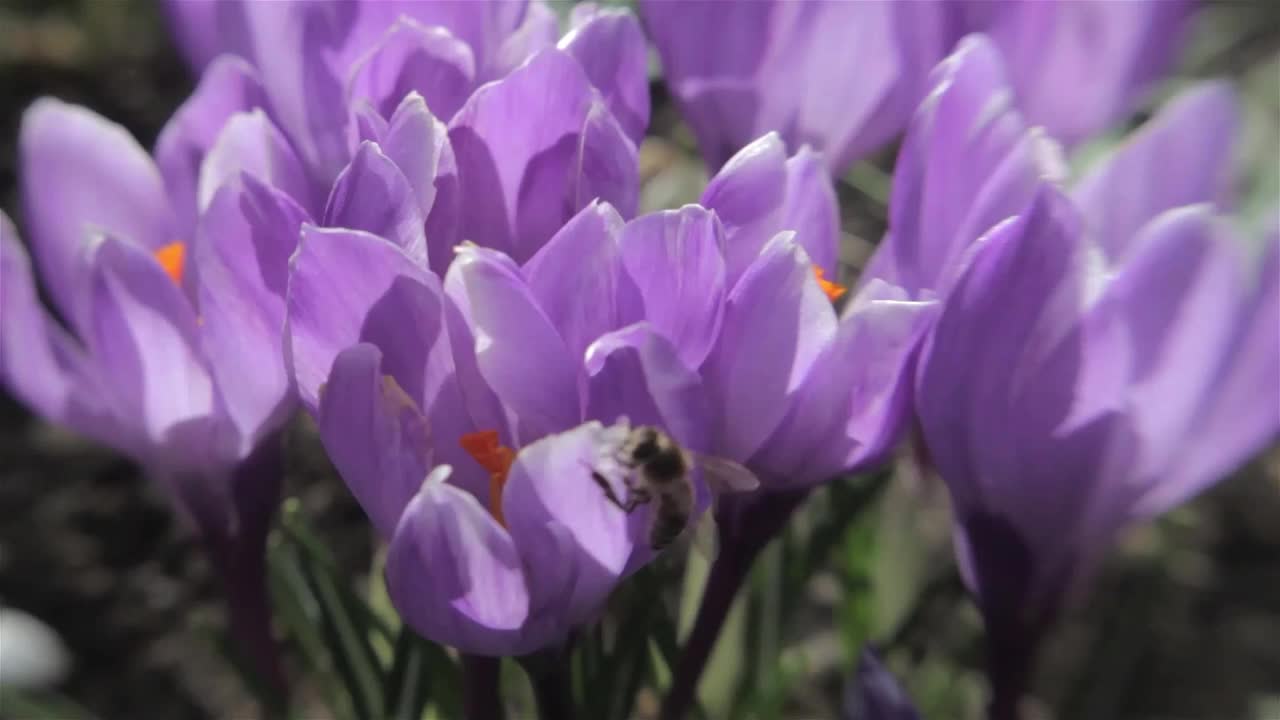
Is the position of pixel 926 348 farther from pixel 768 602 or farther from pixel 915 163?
pixel 768 602

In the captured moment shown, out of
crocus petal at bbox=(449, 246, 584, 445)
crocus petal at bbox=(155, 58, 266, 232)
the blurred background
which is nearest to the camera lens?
crocus petal at bbox=(449, 246, 584, 445)

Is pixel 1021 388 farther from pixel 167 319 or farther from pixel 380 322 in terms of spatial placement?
pixel 167 319

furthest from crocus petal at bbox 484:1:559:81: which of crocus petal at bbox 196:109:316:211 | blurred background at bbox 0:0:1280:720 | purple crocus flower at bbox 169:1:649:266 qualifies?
blurred background at bbox 0:0:1280:720

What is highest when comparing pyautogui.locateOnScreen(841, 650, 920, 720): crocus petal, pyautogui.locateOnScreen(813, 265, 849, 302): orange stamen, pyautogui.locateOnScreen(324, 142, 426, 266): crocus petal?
pyautogui.locateOnScreen(324, 142, 426, 266): crocus petal

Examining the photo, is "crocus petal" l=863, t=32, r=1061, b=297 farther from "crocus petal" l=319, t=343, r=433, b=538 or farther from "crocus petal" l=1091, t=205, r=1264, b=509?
"crocus petal" l=319, t=343, r=433, b=538

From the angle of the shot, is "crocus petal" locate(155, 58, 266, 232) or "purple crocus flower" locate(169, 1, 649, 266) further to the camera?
"crocus petal" locate(155, 58, 266, 232)

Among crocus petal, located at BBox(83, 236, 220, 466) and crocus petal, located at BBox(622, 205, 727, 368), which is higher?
crocus petal, located at BBox(622, 205, 727, 368)

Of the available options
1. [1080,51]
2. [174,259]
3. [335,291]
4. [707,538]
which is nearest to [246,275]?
[335,291]
